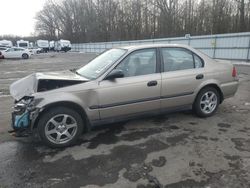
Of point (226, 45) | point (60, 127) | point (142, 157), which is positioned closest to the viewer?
point (142, 157)

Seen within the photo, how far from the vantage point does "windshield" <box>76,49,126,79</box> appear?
4001mm

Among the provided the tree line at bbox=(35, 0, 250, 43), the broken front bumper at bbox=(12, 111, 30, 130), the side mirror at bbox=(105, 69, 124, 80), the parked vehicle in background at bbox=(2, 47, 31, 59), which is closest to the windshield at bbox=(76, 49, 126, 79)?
the side mirror at bbox=(105, 69, 124, 80)

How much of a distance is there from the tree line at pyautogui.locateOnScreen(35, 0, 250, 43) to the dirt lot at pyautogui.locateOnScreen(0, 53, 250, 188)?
89.1 ft

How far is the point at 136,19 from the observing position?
47.8 m

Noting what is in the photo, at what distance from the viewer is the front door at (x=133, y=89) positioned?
3830 mm

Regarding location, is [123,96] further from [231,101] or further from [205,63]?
[231,101]

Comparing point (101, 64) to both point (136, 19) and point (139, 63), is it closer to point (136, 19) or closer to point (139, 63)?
point (139, 63)

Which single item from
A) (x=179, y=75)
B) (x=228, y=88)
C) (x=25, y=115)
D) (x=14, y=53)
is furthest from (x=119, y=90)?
(x=14, y=53)

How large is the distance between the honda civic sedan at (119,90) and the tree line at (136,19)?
85.9ft

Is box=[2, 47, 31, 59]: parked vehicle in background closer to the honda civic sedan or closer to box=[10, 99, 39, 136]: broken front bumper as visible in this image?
the honda civic sedan

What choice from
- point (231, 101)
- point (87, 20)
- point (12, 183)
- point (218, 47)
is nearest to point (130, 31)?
point (87, 20)

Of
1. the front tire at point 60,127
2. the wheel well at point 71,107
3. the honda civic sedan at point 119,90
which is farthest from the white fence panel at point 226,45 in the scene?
the front tire at point 60,127

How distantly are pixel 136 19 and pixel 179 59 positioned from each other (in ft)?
151

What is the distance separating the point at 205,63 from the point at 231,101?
2.05 metres
